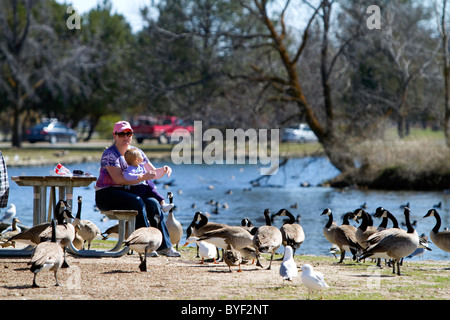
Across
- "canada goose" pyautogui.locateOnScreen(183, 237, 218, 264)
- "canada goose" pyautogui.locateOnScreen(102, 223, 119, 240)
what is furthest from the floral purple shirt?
"canada goose" pyautogui.locateOnScreen(102, 223, 119, 240)

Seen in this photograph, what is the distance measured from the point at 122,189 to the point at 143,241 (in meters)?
1.46

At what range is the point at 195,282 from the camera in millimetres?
7668

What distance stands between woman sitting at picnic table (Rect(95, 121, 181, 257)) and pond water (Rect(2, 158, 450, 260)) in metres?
4.64

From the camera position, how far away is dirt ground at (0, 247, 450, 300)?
6.91 m

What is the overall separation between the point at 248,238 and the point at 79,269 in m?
2.23

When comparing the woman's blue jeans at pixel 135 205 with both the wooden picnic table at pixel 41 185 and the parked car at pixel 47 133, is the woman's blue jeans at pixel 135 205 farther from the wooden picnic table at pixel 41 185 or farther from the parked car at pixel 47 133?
the parked car at pixel 47 133

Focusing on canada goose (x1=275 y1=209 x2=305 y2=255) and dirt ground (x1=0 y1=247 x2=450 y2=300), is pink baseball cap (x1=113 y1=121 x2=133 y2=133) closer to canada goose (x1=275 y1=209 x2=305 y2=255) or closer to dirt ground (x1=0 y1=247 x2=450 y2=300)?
dirt ground (x1=0 y1=247 x2=450 y2=300)

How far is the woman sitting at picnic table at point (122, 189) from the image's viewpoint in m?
9.12

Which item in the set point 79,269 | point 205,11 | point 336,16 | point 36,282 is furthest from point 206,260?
point 205,11

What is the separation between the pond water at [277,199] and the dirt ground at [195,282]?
168 inches

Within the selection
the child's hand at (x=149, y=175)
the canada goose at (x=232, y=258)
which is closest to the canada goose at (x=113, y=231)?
the child's hand at (x=149, y=175)

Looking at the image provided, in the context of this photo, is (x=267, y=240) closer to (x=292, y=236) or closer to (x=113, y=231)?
(x=292, y=236)

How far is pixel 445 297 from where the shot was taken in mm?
7066

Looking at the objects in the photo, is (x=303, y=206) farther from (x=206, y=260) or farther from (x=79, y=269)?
(x=79, y=269)
